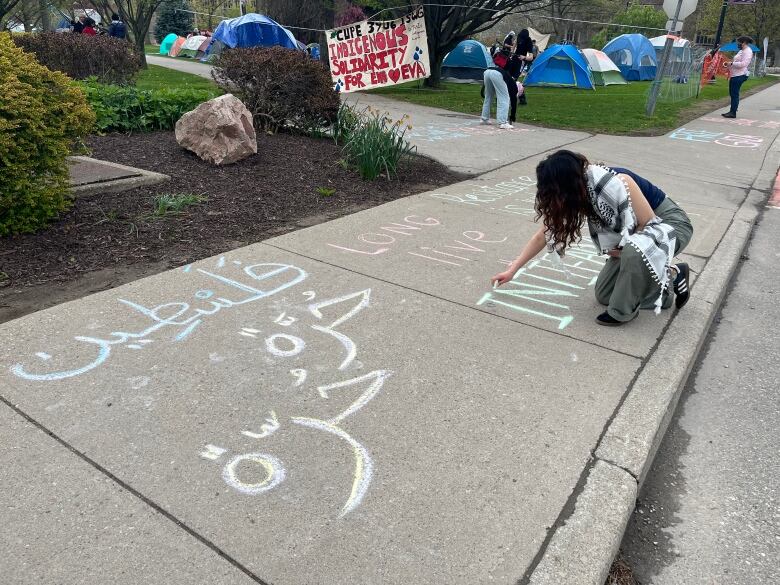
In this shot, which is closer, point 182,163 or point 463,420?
point 463,420

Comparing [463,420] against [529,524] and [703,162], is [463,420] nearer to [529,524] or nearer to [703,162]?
[529,524]

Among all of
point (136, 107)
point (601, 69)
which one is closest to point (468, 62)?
point (601, 69)

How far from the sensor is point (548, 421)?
256 centimetres

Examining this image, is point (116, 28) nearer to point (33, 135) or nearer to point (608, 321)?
point (33, 135)

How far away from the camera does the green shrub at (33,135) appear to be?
3.78 m

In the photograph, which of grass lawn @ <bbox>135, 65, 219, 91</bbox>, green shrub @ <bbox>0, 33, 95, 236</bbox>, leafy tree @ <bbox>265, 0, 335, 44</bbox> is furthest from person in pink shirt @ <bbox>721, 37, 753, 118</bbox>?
green shrub @ <bbox>0, 33, 95, 236</bbox>

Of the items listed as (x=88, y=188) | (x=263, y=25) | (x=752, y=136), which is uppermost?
(x=263, y=25)

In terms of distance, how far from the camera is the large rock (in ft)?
20.0

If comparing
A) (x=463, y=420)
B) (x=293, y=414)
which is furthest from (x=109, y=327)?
(x=463, y=420)

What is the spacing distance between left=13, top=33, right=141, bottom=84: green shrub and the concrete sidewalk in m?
7.73

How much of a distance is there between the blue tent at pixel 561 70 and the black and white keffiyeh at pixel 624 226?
20.3 metres

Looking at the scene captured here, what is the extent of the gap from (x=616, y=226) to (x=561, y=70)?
822 inches

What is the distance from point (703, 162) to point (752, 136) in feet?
13.5

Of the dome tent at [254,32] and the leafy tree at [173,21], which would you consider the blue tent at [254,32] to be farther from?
the leafy tree at [173,21]
